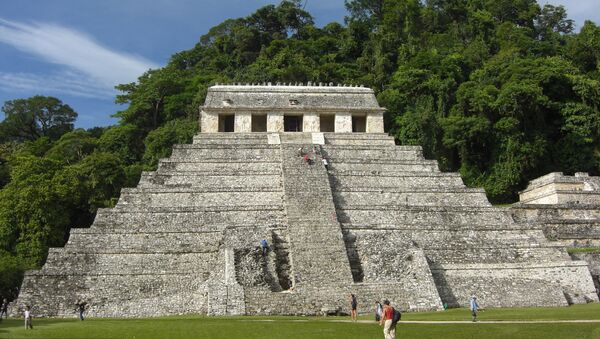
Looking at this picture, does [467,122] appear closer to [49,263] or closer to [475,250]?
[475,250]

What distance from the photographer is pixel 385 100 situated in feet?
133

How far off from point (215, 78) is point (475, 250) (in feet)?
116

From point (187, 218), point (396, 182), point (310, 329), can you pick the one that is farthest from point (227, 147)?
point (310, 329)

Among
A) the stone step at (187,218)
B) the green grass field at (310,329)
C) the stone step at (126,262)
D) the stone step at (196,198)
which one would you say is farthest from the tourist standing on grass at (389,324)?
the stone step at (196,198)

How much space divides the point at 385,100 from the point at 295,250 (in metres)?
22.8

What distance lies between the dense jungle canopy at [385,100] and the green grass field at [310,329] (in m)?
12.1

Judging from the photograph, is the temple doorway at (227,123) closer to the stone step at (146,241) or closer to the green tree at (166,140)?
the green tree at (166,140)

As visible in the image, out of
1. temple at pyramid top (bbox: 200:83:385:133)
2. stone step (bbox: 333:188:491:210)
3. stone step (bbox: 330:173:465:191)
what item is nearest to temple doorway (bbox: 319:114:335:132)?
temple at pyramid top (bbox: 200:83:385:133)

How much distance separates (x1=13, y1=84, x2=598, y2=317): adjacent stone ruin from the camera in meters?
17.8

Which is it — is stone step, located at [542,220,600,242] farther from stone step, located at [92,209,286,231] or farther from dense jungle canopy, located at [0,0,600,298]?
stone step, located at [92,209,286,231]

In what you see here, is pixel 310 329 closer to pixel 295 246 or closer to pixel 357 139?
pixel 295 246

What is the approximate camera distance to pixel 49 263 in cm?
1969

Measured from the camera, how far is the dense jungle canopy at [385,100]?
31766mm

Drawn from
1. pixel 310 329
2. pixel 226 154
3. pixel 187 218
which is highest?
pixel 226 154
